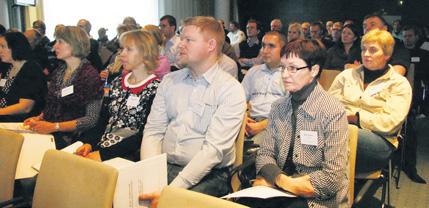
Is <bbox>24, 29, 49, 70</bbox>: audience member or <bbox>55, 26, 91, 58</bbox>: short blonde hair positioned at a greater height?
<bbox>55, 26, 91, 58</bbox>: short blonde hair

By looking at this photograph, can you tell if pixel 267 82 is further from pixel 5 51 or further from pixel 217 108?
pixel 5 51

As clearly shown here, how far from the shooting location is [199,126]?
7.61ft

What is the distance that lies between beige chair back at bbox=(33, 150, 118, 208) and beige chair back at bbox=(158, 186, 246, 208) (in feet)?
0.87

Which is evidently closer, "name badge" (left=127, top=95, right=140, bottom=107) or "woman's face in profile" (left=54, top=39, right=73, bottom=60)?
"name badge" (left=127, top=95, right=140, bottom=107)

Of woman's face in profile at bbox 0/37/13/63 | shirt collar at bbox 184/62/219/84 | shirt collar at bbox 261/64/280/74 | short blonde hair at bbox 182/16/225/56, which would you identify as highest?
short blonde hair at bbox 182/16/225/56

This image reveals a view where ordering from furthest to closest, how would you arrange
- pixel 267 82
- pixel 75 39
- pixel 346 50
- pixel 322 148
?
pixel 346 50 → pixel 267 82 → pixel 75 39 → pixel 322 148

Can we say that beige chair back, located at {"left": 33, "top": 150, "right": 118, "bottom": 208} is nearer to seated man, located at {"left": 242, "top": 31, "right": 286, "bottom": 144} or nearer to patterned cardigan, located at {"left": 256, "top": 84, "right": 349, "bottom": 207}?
patterned cardigan, located at {"left": 256, "top": 84, "right": 349, "bottom": 207}

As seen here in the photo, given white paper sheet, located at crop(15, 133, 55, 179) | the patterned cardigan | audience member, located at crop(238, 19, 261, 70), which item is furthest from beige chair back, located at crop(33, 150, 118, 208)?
audience member, located at crop(238, 19, 261, 70)

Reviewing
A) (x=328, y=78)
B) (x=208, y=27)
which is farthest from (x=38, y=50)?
(x=208, y=27)

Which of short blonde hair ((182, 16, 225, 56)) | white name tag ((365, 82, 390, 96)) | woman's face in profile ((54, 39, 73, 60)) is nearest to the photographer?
short blonde hair ((182, 16, 225, 56))

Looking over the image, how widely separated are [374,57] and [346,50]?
175 cm

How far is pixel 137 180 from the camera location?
6.03 feet

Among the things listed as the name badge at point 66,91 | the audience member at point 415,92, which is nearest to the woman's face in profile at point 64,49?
the name badge at point 66,91

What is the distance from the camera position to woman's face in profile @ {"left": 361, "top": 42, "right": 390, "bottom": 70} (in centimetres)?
291
